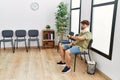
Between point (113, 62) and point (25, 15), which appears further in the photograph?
point (25, 15)

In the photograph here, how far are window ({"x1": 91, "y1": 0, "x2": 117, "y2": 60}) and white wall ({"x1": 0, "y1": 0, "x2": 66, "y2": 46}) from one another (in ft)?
8.28

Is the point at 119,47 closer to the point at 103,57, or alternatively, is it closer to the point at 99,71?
the point at 103,57

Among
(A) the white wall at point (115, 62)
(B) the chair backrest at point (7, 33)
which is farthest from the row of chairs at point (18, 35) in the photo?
(A) the white wall at point (115, 62)

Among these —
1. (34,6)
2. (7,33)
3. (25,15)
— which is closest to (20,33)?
(7,33)

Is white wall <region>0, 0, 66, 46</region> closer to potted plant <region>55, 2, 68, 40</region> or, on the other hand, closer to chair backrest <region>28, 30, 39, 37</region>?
chair backrest <region>28, 30, 39, 37</region>

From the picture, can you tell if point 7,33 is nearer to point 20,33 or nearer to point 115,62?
point 20,33

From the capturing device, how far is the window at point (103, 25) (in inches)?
110

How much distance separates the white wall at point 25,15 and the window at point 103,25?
8.28 feet

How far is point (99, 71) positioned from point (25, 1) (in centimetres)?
381

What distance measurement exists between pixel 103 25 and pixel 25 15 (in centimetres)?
340

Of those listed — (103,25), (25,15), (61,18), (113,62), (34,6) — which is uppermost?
(34,6)

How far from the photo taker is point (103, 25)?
3158 millimetres

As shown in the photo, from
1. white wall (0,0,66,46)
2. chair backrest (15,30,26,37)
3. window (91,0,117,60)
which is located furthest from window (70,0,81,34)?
chair backrest (15,30,26,37)

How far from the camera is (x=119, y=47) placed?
→ 8.45 feet
